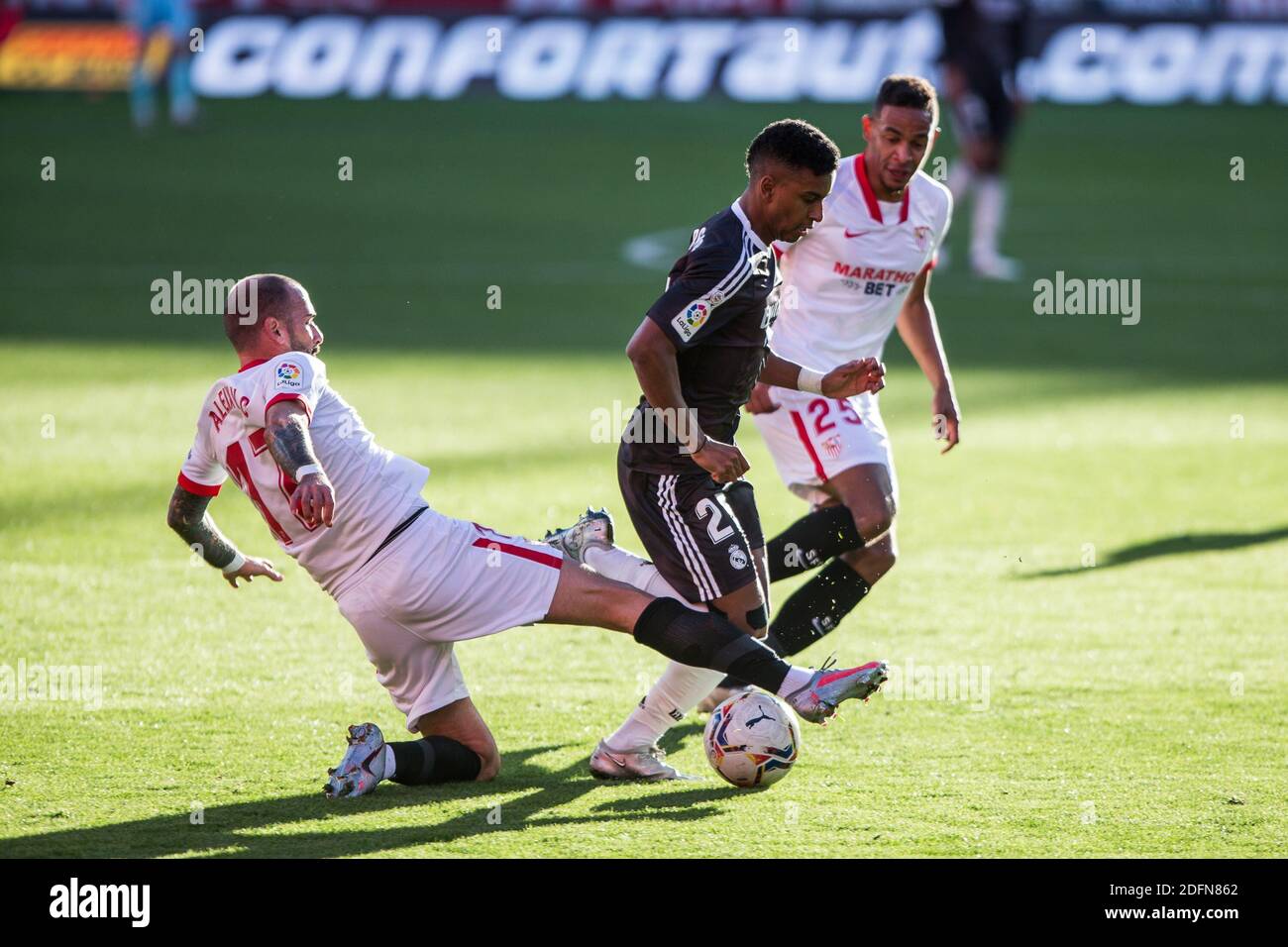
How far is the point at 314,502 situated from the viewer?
4.72 meters

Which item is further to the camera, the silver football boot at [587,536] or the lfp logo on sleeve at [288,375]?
the silver football boot at [587,536]

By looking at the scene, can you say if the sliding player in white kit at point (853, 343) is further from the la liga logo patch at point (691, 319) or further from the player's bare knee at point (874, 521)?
the la liga logo patch at point (691, 319)

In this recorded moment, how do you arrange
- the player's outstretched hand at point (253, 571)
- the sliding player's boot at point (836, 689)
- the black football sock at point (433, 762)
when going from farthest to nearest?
the player's outstretched hand at point (253, 571), the black football sock at point (433, 762), the sliding player's boot at point (836, 689)

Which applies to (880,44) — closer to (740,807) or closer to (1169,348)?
(1169,348)

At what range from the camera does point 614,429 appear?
11188mm

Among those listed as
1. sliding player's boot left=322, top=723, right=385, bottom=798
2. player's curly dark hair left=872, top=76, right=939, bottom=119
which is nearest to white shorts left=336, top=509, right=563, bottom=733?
sliding player's boot left=322, top=723, right=385, bottom=798

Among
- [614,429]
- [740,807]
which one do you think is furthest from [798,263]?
[614,429]

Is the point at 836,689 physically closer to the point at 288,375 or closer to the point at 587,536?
the point at 587,536

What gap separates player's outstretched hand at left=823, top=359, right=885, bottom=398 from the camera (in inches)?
214

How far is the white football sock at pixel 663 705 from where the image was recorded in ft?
17.8

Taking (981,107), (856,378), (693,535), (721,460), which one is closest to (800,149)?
(856,378)

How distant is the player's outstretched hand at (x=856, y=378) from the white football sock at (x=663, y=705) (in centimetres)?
100

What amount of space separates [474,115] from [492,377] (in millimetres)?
13362

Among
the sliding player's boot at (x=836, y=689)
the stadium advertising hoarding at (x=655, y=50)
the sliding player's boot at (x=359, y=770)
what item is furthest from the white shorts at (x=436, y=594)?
the stadium advertising hoarding at (x=655, y=50)
